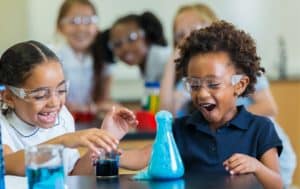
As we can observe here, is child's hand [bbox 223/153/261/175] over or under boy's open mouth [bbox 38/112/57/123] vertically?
under

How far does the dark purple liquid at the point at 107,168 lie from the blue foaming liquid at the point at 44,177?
0.60 ft

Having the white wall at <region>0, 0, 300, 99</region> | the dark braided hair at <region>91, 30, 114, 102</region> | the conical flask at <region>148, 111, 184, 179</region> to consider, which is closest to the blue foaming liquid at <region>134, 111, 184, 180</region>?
the conical flask at <region>148, 111, 184, 179</region>

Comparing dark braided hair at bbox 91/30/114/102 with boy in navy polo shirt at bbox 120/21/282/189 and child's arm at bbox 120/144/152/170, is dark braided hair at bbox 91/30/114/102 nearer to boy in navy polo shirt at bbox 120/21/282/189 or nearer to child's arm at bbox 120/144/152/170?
boy in navy polo shirt at bbox 120/21/282/189

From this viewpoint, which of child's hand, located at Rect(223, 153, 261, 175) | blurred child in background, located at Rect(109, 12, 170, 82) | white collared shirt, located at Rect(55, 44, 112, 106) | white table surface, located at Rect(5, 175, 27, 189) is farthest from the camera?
white collared shirt, located at Rect(55, 44, 112, 106)

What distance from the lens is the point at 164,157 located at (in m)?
1.29

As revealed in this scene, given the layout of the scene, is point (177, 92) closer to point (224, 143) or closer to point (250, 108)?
point (250, 108)

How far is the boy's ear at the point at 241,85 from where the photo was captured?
1584mm

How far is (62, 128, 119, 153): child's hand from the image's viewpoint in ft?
3.95

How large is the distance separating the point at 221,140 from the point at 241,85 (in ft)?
0.50

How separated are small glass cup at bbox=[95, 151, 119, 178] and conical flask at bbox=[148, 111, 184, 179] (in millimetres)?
77

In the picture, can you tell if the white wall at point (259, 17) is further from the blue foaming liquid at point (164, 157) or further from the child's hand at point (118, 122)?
the blue foaming liquid at point (164, 157)

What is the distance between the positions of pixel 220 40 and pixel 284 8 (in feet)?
8.01

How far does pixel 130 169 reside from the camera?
149 centimetres

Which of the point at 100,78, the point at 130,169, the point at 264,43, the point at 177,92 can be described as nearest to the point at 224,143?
the point at 130,169
